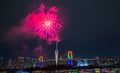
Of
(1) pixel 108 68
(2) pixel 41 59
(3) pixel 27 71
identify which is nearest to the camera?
(3) pixel 27 71

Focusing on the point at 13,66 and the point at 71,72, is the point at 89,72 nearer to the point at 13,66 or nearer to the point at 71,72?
the point at 71,72

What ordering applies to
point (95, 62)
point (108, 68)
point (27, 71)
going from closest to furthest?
point (27, 71) < point (108, 68) < point (95, 62)

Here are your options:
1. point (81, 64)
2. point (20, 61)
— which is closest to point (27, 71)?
point (20, 61)

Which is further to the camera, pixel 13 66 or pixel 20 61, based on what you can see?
pixel 20 61

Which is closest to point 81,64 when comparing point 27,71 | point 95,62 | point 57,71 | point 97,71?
point 95,62

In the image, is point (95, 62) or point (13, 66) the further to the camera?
point (95, 62)

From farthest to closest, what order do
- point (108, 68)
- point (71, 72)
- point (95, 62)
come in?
point (95, 62), point (108, 68), point (71, 72)

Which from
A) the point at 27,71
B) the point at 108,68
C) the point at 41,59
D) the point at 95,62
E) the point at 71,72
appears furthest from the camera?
the point at 95,62

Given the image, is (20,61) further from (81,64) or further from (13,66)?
(81,64)
